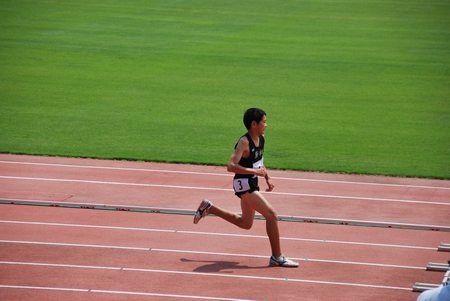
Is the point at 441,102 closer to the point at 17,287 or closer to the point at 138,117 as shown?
the point at 138,117

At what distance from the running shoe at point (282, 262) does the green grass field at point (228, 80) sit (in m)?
5.56

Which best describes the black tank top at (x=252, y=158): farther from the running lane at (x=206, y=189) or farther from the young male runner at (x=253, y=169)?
the running lane at (x=206, y=189)

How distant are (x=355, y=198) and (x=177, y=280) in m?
4.98

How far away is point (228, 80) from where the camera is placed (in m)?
26.0

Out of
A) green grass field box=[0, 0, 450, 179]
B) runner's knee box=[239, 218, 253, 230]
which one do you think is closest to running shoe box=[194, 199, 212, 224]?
runner's knee box=[239, 218, 253, 230]

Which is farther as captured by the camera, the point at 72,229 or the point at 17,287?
the point at 72,229

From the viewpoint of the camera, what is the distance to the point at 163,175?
17.0 meters

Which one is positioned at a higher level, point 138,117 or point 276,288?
point 138,117

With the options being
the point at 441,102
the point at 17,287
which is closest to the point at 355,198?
the point at 17,287

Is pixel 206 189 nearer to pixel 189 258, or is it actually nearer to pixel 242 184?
pixel 189 258

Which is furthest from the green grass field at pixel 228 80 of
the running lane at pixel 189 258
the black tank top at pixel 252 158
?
the black tank top at pixel 252 158

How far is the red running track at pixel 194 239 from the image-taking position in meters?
11.5

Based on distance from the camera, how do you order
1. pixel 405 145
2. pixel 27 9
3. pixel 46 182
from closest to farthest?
pixel 46 182
pixel 405 145
pixel 27 9

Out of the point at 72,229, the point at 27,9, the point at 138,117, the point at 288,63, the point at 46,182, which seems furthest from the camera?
the point at 27,9
